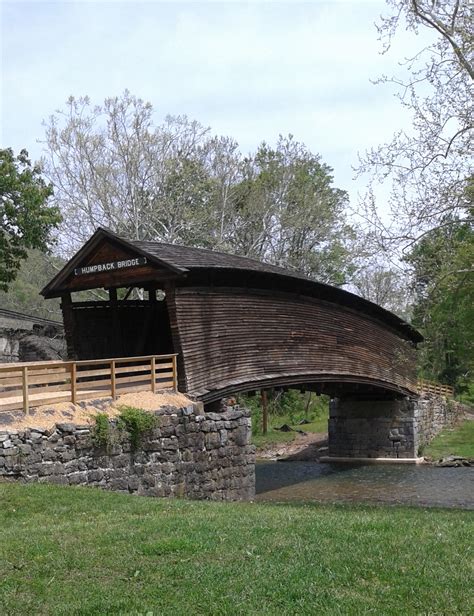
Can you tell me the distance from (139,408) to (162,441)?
92 cm

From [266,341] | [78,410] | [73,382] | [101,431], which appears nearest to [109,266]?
[73,382]

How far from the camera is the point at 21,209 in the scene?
80.7ft

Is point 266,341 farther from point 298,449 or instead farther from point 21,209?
point 298,449

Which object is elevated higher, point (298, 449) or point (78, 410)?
point (78, 410)

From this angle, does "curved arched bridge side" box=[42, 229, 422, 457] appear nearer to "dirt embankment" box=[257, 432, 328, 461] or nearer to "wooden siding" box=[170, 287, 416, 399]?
"wooden siding" box=[170, 287, 416, 399]

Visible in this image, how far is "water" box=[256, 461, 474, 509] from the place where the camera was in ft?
66.4

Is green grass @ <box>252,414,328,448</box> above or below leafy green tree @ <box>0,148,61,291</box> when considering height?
below

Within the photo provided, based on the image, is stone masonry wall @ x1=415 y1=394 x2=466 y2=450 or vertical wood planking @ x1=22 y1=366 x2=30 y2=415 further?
stone masonry wall @ x1=415 y1=394 x2=466 y2=450

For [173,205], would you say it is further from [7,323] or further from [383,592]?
[383,592]

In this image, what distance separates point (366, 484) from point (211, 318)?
9588 mm

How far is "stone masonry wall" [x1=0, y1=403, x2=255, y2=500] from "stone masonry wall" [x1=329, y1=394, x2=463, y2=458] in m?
14.4

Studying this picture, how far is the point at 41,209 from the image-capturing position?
24.7 m

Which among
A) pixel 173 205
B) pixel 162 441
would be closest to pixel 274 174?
pixel 173 205

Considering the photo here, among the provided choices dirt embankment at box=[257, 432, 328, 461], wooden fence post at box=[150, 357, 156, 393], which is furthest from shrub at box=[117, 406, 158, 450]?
dirt embankment at box=[257, 432, 328, 461]
